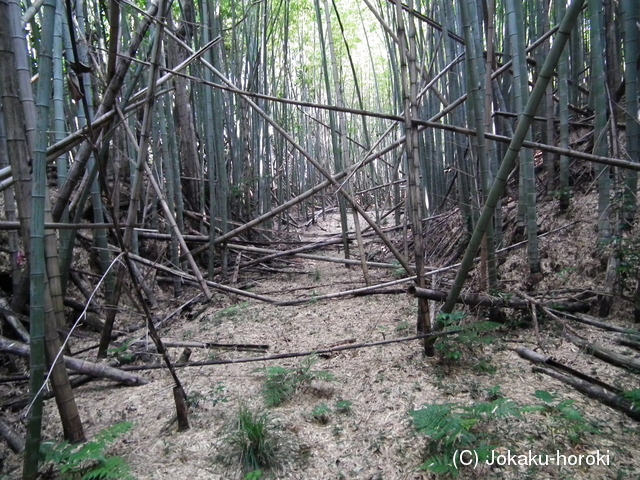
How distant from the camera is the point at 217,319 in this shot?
2973 millimetres

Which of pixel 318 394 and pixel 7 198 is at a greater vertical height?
pixel 7 198

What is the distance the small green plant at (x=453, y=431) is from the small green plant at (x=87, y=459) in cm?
90

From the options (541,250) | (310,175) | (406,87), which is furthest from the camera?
(310,175)

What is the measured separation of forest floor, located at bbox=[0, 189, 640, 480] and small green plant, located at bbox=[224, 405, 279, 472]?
17mm

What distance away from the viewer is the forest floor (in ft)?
4.27

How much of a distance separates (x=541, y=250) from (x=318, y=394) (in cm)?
195

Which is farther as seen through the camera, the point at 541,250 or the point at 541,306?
the point at 541,250

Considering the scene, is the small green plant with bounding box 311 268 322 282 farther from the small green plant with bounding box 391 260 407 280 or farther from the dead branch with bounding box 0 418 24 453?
the dead branch with bounding box 0 418 24 453

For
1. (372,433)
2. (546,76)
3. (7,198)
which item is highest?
(546,76)

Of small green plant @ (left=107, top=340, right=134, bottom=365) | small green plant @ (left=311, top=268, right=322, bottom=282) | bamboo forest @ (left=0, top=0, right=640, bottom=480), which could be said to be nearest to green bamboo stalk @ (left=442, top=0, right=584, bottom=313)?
bamboo forest @ (left=0, top=0, right=640, bottom=480)

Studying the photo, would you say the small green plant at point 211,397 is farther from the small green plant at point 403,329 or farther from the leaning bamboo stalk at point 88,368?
the small green plant at point 403,329

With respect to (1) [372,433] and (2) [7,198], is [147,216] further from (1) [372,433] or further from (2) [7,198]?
(1) [372,433]

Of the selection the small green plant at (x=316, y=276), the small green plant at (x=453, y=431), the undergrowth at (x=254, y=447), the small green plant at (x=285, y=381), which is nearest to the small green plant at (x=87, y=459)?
the undergrowth at (x=254, y=447)

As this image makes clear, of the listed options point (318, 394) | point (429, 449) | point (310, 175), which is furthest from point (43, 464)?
point (310, 175)
